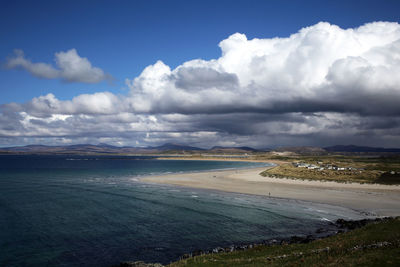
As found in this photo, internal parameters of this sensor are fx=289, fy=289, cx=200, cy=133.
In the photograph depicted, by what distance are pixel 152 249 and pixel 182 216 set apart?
50.7ft

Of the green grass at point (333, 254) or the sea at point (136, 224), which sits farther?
the sea at point (136, 224)

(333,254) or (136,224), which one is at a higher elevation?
(333,254)

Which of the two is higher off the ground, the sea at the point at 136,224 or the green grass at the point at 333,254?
the green grass at the point at 333,254

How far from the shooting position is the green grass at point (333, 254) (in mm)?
18219

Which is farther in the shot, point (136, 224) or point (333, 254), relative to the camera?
point (136, 224)

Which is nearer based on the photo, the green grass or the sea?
the green grass

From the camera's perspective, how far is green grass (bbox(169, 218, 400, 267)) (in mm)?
18219

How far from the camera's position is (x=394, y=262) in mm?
16891

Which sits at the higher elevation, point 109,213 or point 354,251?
point 354,251

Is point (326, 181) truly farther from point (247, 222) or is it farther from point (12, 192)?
point (12, 192)

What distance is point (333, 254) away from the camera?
67.3 feet

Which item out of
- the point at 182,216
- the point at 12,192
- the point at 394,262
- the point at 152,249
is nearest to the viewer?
the point at 394,262

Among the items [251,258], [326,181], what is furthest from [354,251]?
[326,181]

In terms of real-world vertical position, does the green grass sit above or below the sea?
above
